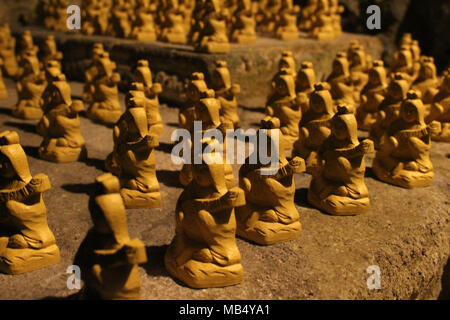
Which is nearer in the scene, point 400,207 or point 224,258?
point 224,258

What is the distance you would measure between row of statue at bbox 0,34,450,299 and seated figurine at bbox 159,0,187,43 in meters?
1.74

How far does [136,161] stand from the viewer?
3.82m

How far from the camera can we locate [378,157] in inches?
182

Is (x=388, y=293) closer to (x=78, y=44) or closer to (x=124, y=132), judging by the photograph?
(x=124, y=132)

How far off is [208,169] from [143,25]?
5.92m

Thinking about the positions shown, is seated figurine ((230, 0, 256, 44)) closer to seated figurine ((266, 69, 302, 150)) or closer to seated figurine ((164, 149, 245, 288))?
seated figurine ((266, 69, 302, 150))

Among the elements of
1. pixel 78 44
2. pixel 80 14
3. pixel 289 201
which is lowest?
Result: pixel 289 201

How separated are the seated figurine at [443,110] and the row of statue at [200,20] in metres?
2.95

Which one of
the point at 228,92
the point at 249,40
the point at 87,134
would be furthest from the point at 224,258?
the point at 249,40

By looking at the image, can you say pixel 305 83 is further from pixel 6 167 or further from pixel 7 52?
pixel 7 52

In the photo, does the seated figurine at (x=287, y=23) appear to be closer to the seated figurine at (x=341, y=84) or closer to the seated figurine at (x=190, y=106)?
the seated figurine at (x=341, y=84)

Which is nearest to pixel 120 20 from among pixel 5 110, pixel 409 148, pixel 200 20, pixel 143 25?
pixel 143 25

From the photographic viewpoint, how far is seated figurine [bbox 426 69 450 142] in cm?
561

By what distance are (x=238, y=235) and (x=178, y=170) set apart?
1.51m
